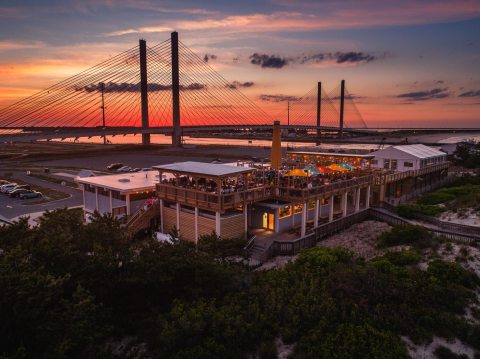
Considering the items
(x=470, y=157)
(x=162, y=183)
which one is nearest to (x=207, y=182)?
(x=162, y=183)

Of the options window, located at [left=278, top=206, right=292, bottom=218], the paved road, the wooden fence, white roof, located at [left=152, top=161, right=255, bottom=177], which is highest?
white roof, located at [left=152, top=161, right=255, bottom=177]

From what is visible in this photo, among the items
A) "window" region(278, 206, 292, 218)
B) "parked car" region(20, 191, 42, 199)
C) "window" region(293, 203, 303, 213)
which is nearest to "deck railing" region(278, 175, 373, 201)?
"window" region(278, 206, 292, 218)

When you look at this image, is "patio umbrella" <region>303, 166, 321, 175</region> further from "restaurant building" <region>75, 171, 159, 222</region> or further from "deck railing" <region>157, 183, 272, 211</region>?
"restaurant building" <region>75, 171, 159, 222</region>

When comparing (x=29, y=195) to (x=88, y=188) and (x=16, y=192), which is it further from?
(x=88, y=188)

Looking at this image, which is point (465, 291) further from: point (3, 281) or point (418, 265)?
point (3, 281)

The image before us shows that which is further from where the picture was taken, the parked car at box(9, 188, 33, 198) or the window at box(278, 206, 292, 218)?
the parked car at box(9, 188, 33, 198)
